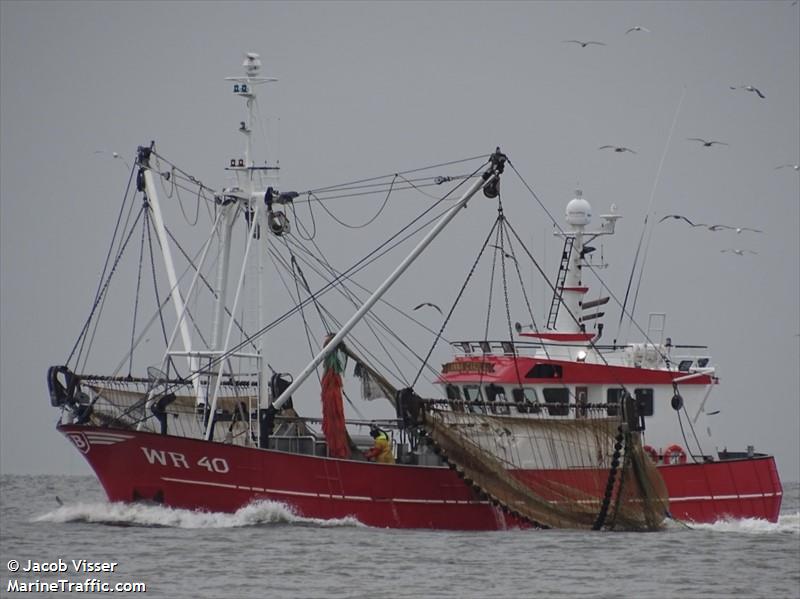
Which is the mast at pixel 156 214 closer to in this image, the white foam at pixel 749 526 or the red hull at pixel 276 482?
the red hull at pixel 276 482

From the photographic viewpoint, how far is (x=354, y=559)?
35812 mm

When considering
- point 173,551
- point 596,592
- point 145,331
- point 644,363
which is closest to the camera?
point 596,592

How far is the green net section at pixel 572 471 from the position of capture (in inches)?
1703

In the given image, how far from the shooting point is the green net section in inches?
1703

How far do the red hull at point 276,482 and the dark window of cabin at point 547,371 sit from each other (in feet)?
12.3

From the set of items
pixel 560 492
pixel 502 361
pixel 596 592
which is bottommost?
pixel 596 592

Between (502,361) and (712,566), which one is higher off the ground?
(502,361)

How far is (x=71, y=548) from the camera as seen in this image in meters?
36.9

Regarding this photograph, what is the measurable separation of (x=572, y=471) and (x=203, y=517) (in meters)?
8.96

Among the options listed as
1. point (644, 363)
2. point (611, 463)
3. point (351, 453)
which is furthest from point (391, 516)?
point (644, 363)

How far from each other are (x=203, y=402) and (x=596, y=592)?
1582 centimetres

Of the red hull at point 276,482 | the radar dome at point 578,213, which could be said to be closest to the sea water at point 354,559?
the red hull at point 276,482

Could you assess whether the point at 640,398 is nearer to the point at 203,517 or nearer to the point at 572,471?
the point at 572,471

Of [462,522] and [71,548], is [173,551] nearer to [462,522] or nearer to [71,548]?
[71,548]
